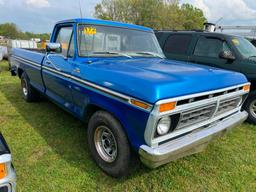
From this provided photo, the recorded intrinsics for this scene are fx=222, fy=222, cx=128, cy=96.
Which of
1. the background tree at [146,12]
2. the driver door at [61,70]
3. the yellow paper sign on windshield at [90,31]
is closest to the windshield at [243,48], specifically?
the yellow paper sign on windshield at [90,31]

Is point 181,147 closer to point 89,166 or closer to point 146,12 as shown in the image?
point 89,166

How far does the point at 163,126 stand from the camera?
2311 millimetres

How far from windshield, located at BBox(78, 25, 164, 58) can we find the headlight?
1620mm

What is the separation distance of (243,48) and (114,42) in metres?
3.50

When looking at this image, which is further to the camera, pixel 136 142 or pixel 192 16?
pixel 192 16

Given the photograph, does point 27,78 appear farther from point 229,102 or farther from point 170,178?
point 229,102

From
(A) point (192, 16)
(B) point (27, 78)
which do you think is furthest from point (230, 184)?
(A) point (192, 16)

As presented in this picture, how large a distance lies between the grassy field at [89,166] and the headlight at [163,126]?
901 mm

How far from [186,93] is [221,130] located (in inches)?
35.6

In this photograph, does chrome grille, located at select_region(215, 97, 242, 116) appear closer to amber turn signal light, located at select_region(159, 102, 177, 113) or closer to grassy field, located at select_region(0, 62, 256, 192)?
grassy field, located at select_region(0, 62, 256, 192)

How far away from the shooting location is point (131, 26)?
13.1 ft

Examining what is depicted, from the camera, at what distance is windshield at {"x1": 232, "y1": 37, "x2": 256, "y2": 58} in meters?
5.22

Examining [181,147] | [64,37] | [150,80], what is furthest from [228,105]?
[64,37]

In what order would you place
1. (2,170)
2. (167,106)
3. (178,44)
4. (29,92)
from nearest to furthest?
(2,170), (167,106), (29,92), (178,44)
